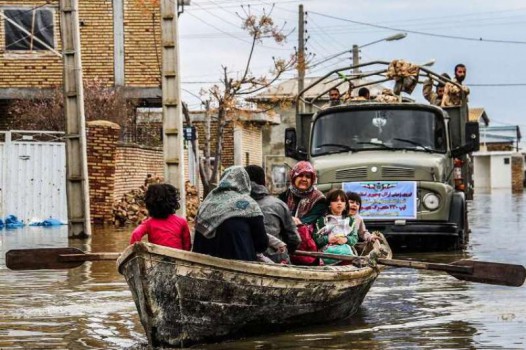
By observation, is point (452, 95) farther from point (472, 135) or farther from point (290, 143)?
point (290, 143)

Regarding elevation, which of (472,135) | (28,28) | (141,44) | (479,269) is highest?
(28,28)

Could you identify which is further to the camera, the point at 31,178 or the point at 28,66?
the point at 28,66

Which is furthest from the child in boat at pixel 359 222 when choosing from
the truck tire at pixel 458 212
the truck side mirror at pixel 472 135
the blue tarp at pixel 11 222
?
the blue tarp at pixel 11 222

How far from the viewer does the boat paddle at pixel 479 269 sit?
11992 millimetres

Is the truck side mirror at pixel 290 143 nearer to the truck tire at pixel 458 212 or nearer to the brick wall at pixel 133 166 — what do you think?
the truck tire at pixel 458 212

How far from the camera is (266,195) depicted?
38.1 feet

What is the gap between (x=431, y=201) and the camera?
1989 cm

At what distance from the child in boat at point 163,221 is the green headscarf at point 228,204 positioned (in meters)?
0.29

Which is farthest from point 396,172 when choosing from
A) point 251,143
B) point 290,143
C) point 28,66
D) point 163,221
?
point 251,143

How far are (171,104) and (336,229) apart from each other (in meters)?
9.03

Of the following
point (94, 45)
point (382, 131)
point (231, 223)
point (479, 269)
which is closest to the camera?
point (231, 223)

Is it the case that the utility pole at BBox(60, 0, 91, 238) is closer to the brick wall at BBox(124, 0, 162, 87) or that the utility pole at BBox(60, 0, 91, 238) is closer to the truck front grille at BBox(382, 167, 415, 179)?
the truck front grille at BBox(382, 167, 415, 179)

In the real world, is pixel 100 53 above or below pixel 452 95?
above

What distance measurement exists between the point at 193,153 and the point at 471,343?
29.6 meters
